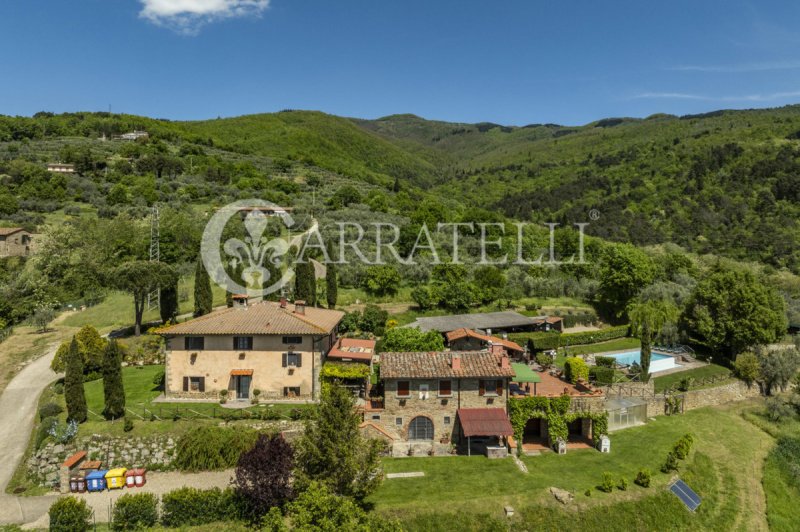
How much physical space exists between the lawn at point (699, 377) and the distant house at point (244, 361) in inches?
1046

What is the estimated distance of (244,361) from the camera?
3219 cm

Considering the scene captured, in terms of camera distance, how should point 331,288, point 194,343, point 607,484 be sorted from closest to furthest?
point 607,484 < point 194,343 < point 331,288

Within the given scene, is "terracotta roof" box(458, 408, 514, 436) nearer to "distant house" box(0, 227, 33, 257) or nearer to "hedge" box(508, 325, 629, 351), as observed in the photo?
"hedge" box(508, 325, 629, 351)

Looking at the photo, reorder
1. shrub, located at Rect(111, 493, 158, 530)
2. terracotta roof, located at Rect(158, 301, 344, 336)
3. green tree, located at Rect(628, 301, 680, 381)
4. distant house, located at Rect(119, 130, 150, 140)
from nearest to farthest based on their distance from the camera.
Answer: shrub, located at Rect(111, 493, 158, 530)
terracotta roof, located at Rect(158, 301, 344, 336)
green tree, located at Rect(628, 301, 680, 381)
distant house, located at Rect(119, 130, 150, 140)

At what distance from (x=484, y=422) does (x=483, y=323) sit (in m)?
20.3

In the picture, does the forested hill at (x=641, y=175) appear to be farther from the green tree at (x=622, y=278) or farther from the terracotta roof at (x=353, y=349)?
the terracotta roof at (x=353, y=349)

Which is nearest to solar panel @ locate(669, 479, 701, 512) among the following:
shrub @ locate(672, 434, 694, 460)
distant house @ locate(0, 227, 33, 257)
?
shrub @ locate(672, 434, 694, 460)


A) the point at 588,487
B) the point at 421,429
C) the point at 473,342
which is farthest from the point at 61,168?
the point at 588,487

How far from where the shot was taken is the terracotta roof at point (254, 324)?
105 feet

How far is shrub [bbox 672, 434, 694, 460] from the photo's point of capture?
1132 inches

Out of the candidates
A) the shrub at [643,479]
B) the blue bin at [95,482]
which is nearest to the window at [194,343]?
the blue bin at [95,482]

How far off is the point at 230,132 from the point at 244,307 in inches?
6756

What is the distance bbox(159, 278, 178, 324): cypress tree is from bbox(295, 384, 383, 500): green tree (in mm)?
27410

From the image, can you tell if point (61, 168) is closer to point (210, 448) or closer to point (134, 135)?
point (134, 135)
